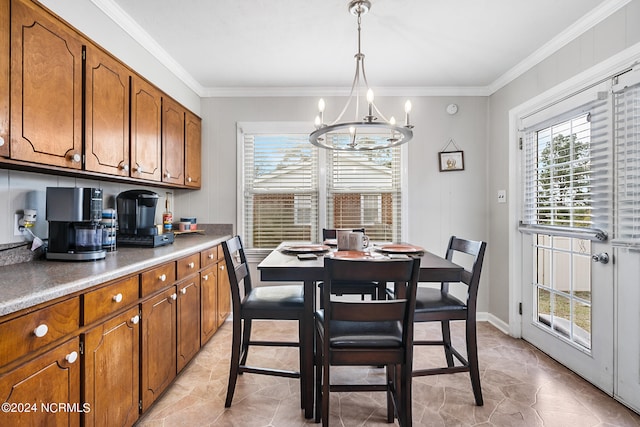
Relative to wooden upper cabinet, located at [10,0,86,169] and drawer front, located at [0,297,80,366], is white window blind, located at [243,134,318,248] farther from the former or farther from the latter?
drawer front, located at [0,297,80,366]

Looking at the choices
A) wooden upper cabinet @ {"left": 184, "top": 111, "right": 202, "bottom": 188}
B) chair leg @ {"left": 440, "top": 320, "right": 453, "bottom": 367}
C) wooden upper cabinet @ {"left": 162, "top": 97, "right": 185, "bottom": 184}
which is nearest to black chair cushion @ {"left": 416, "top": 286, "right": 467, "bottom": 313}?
chair leg @ {"left": 440, "top": 320, "right": 453, "bottom": 367}

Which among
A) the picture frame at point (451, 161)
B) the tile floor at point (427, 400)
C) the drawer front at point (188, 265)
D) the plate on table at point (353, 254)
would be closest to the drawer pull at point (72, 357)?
the tile floor at point (427, 400)

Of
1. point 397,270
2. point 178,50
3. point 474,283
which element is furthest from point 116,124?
point 474,283

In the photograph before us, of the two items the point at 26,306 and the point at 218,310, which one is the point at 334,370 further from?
the point at 26,306

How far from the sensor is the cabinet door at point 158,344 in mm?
1771

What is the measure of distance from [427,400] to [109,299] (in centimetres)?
186

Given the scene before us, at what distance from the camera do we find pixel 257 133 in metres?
3.57

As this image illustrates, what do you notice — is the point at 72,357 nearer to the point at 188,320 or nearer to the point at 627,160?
the point at 188,320

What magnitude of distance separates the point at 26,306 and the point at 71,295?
0.67 feet

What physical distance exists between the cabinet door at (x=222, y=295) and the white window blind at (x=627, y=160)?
2.95m

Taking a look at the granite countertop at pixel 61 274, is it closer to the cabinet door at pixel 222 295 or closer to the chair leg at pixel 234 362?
the chair leg at pixel 234 362

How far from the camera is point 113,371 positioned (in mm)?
1508

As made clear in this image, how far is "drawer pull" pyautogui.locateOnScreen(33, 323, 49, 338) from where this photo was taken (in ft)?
3.61

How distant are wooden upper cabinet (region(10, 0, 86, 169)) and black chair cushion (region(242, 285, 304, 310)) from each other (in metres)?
1.21
